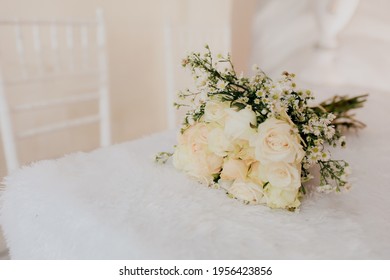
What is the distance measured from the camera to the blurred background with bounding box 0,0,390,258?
5.02ft

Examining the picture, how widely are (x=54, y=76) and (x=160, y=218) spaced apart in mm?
1063

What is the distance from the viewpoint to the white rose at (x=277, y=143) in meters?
0.49

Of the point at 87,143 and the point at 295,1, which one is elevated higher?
the point at 295,1

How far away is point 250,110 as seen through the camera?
532mm

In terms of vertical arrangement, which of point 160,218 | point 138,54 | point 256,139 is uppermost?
point 138,54

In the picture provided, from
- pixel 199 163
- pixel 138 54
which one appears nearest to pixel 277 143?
pixel 199 163

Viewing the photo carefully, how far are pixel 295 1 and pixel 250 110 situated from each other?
1.78 m

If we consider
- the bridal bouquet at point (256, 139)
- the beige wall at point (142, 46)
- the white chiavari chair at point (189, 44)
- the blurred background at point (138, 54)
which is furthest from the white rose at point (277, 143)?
the beige wall at point (142, 46)

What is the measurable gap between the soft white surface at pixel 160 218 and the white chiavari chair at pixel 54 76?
2.55 feet

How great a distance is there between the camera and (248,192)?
1.77 feet

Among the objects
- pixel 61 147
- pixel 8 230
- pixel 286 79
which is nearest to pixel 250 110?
pixel 286 79

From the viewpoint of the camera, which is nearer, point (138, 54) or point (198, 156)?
point (198, 156)

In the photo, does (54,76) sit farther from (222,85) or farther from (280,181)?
(280,181)
